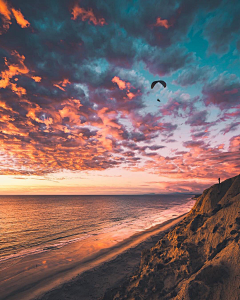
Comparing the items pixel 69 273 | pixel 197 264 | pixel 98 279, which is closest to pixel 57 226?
pixel 69 273

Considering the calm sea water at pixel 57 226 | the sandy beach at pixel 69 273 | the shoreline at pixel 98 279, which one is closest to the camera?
the shoreline at pixel 98 279

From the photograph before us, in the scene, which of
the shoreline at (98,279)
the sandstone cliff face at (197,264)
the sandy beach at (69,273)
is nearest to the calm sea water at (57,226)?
the sandy beach at (69,273)

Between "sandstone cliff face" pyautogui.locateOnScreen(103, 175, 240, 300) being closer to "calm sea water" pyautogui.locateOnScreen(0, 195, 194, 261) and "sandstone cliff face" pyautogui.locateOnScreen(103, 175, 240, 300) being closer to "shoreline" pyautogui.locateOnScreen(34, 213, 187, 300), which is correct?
"shoreline" pyautogui.locateOnScreen(34, 213, 187, 300)

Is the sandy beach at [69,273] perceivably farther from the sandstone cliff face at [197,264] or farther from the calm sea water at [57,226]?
the calm sea water at [57,226]

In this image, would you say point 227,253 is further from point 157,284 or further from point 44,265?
point 44,265

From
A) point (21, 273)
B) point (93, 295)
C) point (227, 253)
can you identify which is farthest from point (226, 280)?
point (21, 273)

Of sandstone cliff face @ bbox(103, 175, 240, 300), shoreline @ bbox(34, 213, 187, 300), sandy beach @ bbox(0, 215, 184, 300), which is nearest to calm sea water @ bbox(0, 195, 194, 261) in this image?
sandy beach @ bbox(0, 215, 184, 300)

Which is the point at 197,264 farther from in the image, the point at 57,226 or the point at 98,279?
the point at 57,226
